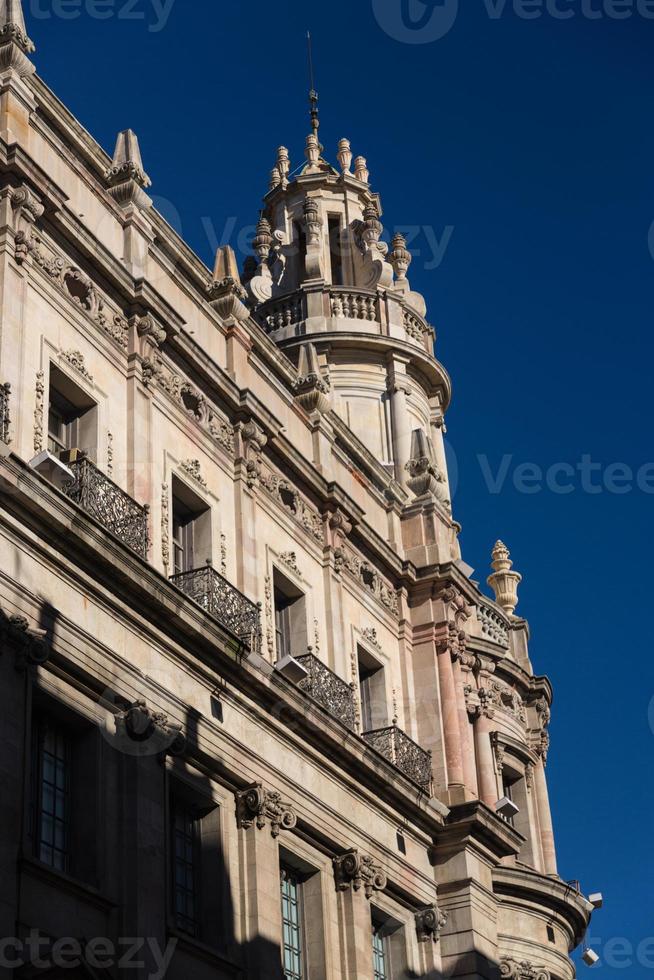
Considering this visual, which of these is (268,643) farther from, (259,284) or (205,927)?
(259,284)

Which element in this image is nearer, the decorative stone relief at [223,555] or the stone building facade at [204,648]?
the stone building facade at [204,648]

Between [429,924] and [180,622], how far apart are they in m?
8.29

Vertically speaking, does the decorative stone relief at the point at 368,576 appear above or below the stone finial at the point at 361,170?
below

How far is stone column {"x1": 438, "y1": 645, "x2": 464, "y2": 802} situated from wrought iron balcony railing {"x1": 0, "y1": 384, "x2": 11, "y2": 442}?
1221 centimetres

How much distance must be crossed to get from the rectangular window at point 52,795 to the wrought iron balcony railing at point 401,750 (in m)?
8.51

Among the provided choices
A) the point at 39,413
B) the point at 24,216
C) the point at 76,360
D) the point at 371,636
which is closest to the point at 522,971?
the point at 371,636

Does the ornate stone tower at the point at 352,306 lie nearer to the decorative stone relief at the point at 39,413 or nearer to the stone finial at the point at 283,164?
the stone finial at the point at 283,164

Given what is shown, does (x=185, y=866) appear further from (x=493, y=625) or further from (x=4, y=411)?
(x=493, y=625)

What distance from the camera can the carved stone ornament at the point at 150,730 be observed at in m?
21.6

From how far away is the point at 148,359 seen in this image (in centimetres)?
2545

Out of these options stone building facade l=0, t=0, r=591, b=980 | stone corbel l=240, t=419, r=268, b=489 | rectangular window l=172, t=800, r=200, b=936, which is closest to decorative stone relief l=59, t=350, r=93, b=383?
stone building facade l=0, t=0, r=591, b=980

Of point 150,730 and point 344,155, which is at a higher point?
point 344,155

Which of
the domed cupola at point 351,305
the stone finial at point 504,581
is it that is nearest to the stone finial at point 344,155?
the domed cupola at point 351,305

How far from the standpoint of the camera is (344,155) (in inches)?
1791
